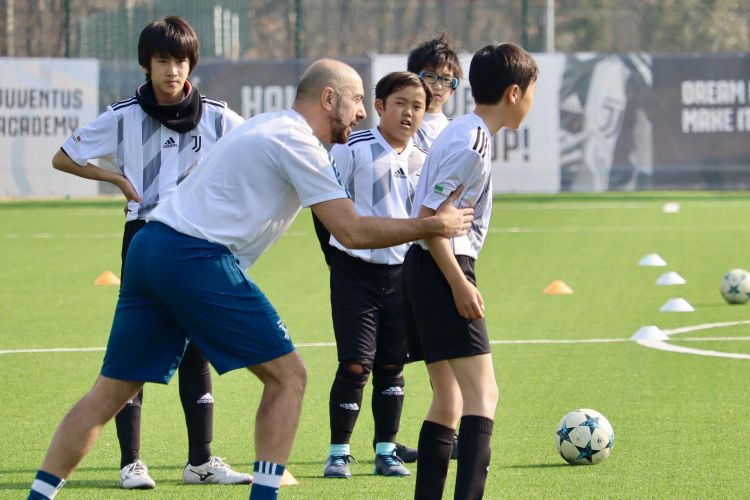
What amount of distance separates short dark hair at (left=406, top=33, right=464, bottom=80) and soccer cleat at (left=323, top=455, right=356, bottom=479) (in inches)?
77.6

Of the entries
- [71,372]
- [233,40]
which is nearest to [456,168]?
[71,372]

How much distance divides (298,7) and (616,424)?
2266cm

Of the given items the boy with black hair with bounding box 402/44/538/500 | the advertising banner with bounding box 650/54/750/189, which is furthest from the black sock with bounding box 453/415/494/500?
the advertising banner with bounding box 650/54/750/189

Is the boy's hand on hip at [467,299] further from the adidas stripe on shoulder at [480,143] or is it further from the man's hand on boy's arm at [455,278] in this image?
the adidas stripe on shoulder at [480,143]

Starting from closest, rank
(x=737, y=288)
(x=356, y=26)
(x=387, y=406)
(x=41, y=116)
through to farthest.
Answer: (x=387, y=406)
(x=737, y=288)
(x=41, y=116)
(x=356, y=26)

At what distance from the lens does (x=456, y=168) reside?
4.93 meters

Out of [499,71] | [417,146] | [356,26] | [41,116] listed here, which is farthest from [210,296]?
[356,26]

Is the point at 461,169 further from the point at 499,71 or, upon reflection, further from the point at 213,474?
the point at 213,474

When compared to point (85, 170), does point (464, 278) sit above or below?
below

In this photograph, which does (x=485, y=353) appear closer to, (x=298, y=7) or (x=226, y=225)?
(x=226, y=225)

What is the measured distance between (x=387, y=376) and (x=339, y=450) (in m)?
0.49

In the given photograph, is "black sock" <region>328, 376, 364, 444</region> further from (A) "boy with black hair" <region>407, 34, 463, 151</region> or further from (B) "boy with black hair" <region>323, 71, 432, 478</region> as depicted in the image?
(A) "boy with black hair" <region>407, 34, 463, 151</region>

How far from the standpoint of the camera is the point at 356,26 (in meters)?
41.7

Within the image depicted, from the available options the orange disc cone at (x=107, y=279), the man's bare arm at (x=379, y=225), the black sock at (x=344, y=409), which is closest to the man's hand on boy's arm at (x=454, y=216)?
the man's bare arm at (x=379, y=225)
